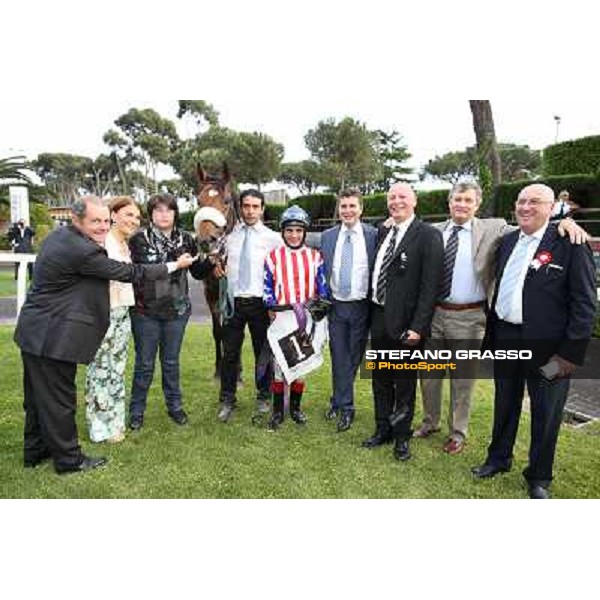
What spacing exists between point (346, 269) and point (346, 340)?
1.85 ft

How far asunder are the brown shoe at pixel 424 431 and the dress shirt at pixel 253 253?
1630 millimetres

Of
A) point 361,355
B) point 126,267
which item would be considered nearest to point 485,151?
point 361,355

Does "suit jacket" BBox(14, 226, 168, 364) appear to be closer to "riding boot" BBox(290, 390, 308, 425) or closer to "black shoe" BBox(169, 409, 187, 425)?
"black shoe" BBox(169, 409, 187, 425)

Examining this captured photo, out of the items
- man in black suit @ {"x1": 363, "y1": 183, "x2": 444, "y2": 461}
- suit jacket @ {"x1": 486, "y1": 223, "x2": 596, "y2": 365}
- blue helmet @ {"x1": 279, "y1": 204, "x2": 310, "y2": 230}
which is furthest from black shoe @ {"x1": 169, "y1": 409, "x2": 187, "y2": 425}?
suit jacket @ {"x1": 486, "y1": 223, "x2": 596, "y2": 365}

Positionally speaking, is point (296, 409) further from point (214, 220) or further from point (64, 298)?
point (64, 298)

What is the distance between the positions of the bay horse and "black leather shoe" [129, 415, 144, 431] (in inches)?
39.0

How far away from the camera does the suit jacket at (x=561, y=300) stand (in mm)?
2592

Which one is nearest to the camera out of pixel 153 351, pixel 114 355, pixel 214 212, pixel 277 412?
pixel 114 355

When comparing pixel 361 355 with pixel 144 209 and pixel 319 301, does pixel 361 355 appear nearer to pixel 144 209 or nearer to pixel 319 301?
pixel 319 301

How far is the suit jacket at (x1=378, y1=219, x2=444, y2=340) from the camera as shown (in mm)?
3080

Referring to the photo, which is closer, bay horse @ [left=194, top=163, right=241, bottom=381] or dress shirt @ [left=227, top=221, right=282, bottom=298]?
dress shirt @ [left=227, top=221, right=282, bottom=298]

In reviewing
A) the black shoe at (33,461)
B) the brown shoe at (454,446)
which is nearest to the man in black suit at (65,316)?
the black shoe at (33,461)

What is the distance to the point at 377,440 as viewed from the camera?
11.7 feet

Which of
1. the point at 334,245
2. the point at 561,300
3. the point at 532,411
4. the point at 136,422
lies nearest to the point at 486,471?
the point at 532,411
